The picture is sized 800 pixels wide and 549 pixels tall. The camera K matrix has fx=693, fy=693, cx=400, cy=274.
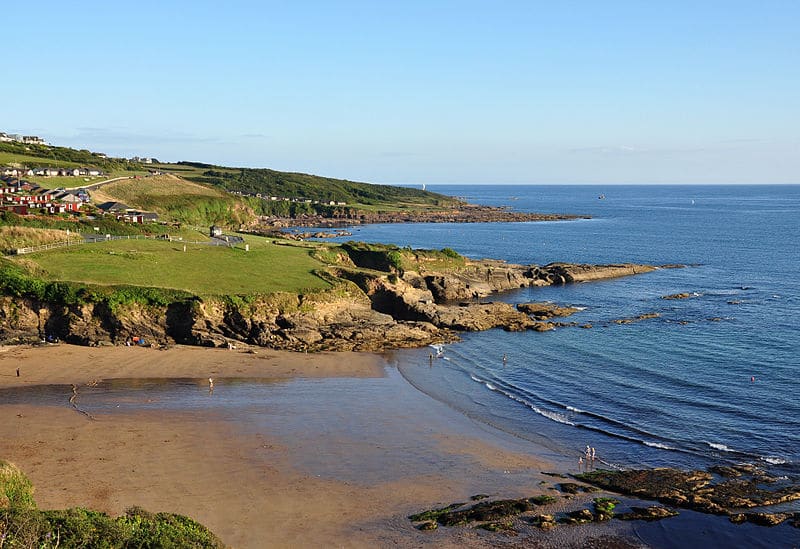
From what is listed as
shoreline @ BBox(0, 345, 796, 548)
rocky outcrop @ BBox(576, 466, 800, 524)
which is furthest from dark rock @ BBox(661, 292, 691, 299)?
rocky outcrop @ BBox(576, 466, 800, 524)

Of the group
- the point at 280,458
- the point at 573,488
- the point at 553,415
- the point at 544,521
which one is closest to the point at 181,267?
the point at 280,458

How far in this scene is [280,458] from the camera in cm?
3403

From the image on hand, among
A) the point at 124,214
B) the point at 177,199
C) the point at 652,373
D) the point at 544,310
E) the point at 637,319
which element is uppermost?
the point at 177,199

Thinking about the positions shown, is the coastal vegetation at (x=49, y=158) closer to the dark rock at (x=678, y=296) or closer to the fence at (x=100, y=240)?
the fence at (x=100, y=240)

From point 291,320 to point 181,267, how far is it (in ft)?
40.4

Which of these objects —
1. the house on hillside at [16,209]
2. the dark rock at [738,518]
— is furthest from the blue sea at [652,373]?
the house on hillside at [16,209]

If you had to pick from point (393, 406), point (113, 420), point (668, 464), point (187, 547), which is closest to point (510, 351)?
point (393, 406)

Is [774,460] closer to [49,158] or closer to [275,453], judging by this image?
[275,453]

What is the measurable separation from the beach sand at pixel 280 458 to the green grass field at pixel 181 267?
10.6 metres

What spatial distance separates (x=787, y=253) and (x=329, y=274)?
94794 mm

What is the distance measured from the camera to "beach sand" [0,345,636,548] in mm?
27500

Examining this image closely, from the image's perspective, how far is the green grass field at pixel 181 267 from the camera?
188 feet

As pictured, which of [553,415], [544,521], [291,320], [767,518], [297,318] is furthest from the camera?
[297,318]

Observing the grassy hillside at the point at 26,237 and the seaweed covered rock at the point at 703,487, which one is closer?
the seaweed covered rock at the point at 703,487
